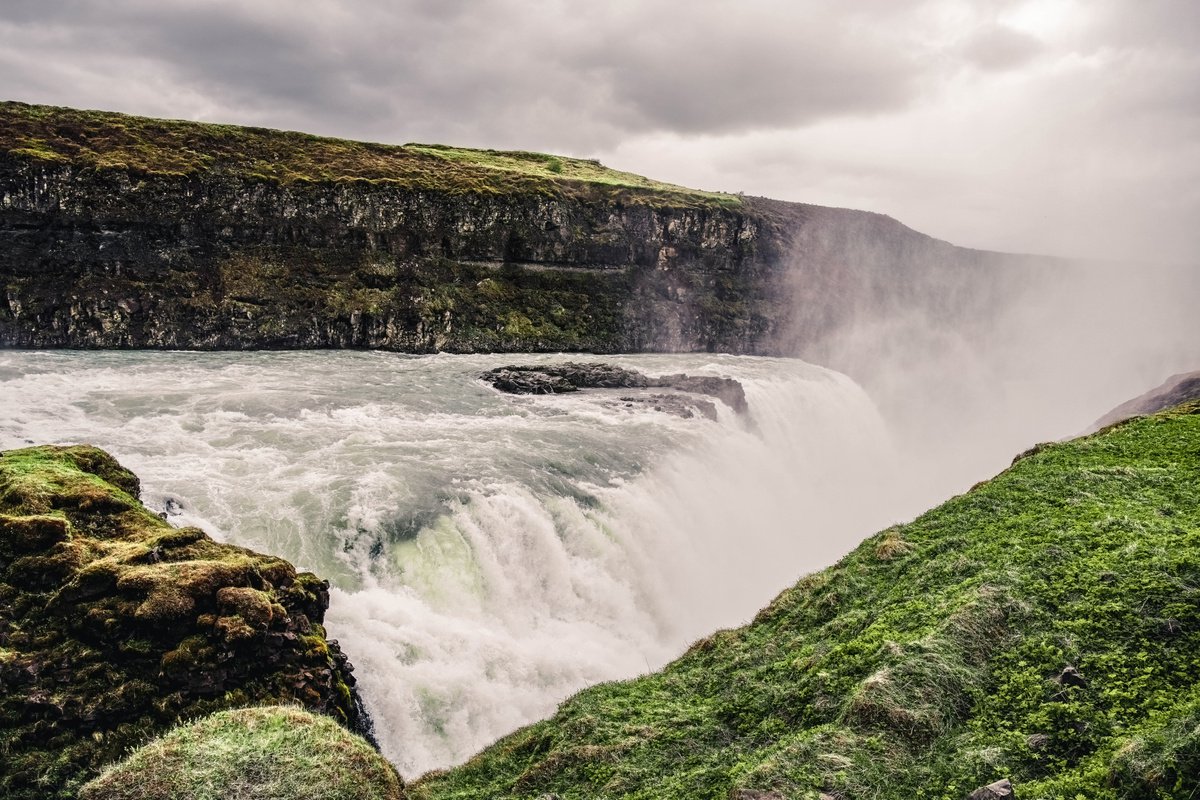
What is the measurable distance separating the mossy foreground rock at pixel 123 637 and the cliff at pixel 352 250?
143ft

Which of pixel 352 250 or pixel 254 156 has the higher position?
pixel 254 156

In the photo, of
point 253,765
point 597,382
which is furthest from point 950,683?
point 597,382

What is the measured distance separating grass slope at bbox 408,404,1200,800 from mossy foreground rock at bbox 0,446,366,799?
3.29m

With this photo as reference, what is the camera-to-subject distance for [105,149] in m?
54.9

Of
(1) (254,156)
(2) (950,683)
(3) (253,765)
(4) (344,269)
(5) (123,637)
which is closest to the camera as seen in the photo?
(3) (253,765)

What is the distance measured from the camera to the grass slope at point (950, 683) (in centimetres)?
686

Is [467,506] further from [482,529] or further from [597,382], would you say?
[597,382]

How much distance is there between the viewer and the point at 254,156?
6253 centimetres

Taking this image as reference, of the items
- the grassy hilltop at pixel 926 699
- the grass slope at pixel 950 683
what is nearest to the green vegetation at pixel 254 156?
the grassy hilltop at pixel 926 699

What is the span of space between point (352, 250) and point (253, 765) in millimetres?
59907

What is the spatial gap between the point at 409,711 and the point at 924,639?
1099 centimetres

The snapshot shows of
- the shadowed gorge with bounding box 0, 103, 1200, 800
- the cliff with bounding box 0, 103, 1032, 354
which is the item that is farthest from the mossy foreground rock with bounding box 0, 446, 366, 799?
the cliff with bounding box 0, 103, 1032, 354

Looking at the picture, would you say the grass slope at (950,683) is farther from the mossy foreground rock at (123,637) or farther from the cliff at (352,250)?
the cliff at (352,250)

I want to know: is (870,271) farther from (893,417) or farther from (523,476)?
(523,476)
